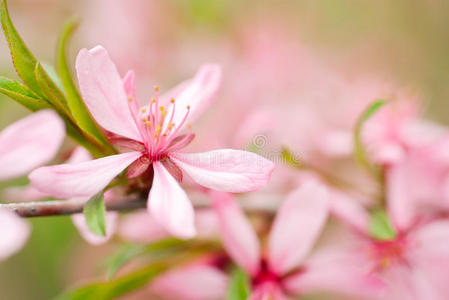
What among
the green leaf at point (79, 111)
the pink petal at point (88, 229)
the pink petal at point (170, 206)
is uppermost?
the green leaf at point (79, 111)

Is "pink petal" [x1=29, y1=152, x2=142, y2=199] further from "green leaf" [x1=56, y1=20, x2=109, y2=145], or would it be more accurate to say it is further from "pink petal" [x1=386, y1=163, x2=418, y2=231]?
"pink petal" [x1=386, y1=163, x2=418, y2=231]

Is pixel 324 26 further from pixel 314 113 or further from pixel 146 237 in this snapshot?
pixel 146 237

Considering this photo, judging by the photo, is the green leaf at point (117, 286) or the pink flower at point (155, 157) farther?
the green leaf at point (117, 286)

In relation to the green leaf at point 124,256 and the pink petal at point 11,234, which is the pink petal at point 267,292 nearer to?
the green leaf at point 124,256

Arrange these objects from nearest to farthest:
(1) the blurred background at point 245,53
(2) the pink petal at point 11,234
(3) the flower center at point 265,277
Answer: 1. (2) the pink petal at point 11,234
2. (3) the flower center at point 265,277
3. (1) the blurred background at point 245,53

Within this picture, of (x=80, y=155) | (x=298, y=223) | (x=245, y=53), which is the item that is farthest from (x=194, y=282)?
(x=245, y=53)

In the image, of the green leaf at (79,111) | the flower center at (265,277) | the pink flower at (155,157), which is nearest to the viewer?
the pink flower at (155,157)

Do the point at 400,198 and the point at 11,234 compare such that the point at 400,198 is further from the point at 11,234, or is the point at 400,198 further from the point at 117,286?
the point at 11,234

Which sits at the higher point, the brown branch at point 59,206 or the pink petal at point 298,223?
the pink petal at point 298,223

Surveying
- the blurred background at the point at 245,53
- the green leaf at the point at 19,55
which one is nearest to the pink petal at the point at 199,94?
the green leaf at the point at 19,55
